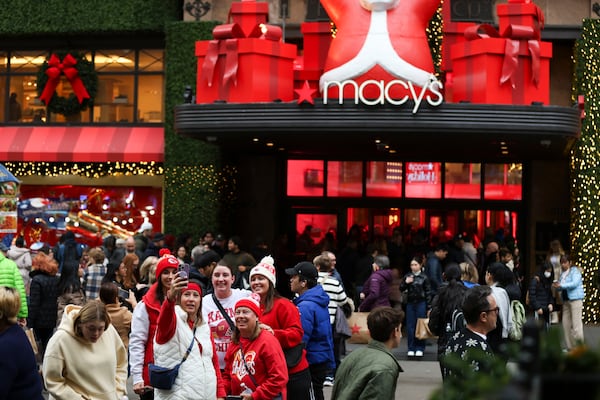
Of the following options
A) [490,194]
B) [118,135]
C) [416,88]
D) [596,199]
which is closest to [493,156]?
[490,194]

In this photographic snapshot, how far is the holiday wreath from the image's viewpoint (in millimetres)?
27594

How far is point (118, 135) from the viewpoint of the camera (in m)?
27.2

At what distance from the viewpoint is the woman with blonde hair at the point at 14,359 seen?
6.97 meters

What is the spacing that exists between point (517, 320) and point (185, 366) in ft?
19.0

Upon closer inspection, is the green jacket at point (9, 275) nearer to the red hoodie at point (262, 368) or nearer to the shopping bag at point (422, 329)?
the red hoodie at point (262, 368)

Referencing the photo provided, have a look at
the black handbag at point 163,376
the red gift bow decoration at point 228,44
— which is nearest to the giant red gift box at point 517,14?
the red gift bow decoration at point 228,44

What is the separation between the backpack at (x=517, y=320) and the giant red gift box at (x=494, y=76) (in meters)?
8.19

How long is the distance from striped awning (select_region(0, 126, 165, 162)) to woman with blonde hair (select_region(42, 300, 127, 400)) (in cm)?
1880

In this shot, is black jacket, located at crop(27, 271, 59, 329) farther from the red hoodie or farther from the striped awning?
the striped awning

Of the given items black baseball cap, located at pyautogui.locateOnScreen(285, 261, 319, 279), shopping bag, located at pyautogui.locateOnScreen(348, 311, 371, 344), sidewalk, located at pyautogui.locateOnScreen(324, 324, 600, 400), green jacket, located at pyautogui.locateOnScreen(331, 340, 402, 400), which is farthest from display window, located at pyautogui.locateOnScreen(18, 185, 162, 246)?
green jacket, located at pyautogui.locateOnScreen(331, 340, 402, 400)

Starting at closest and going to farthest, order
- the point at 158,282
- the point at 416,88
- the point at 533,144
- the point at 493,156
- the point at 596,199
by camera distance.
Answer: the point at 158,282, the point at 416,88, the point at 533,144, the point at 596,199, the point at 493,156

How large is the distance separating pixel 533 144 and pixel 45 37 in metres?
12.4

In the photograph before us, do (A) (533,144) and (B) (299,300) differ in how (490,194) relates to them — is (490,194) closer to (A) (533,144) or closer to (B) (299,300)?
(A) (533,144)

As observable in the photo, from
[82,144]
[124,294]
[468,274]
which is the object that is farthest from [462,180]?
[124,294]
